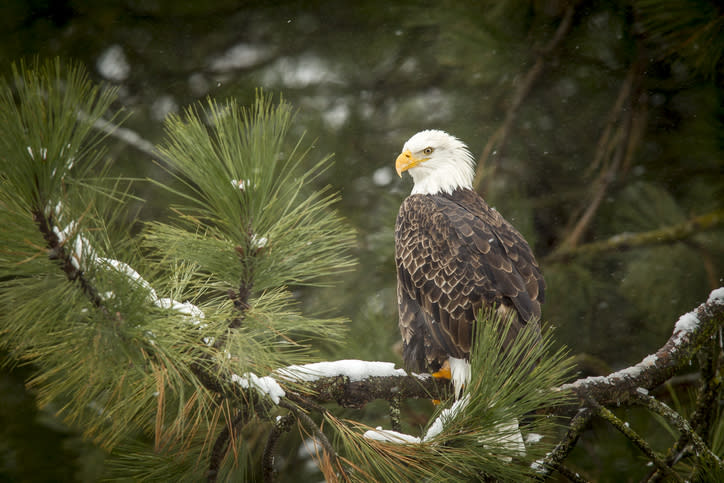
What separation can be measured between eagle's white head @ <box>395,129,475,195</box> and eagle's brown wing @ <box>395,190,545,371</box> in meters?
0.24

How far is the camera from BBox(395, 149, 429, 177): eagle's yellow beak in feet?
9.19

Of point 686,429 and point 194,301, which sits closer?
point 194,301

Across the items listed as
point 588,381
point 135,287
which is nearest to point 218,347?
point 135,287

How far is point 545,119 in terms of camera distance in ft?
12.5

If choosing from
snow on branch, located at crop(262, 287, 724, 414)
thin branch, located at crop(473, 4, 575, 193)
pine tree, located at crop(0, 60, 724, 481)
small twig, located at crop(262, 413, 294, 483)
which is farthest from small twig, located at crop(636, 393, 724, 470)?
thin branch, located at crop(473, 4, 575, 193)

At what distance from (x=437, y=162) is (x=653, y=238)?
1226 mm

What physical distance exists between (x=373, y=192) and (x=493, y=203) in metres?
0.88

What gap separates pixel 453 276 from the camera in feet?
7.95

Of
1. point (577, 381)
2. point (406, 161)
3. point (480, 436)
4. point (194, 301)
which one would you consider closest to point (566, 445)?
point (577, 381)

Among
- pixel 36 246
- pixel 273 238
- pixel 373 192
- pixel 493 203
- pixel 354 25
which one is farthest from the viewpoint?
pixel 354 25

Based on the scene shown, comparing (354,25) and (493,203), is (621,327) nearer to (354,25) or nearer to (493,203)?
(493,203)

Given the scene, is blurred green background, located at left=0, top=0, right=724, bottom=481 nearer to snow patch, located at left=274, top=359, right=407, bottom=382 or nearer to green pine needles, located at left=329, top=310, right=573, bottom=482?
snow patch, located at left=274, top=359, right=407, bottom=382

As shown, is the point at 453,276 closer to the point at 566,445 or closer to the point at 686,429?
the point at 566,445

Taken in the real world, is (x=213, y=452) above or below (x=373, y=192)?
below
